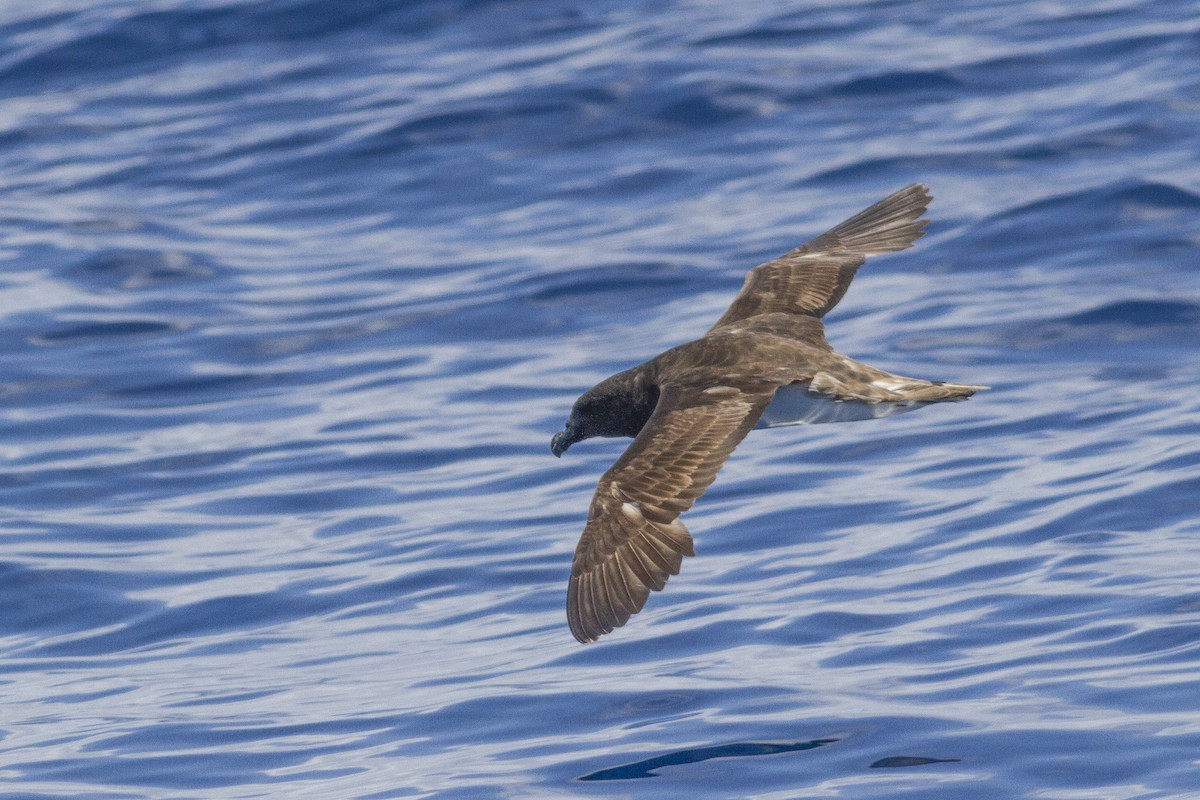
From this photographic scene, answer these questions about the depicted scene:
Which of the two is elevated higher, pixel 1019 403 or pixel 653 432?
pixel 653 432

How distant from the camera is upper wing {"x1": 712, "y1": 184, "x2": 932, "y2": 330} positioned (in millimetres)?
8328

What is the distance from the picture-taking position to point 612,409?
767cm

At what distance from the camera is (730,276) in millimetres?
12883

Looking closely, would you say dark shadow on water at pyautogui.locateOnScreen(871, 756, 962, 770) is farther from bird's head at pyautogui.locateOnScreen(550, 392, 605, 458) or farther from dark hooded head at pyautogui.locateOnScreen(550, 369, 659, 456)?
bird's head at pyautogui.locateOnScreen(550, 392, 605, 458)

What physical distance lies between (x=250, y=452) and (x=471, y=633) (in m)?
3.37

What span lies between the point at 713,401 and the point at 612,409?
915 millimetres

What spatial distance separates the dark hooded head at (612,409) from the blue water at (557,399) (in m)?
0.95

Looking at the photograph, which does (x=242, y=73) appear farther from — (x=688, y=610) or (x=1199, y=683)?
(x=1199, y=683)

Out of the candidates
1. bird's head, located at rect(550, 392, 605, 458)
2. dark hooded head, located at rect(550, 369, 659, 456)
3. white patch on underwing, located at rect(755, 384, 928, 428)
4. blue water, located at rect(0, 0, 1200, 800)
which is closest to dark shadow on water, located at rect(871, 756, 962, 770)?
blue water, located at rect(0, 0, 1200, 800)

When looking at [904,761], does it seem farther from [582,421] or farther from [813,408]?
[582,421]

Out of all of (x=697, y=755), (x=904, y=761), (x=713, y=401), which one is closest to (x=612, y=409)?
(x=713, y=401)

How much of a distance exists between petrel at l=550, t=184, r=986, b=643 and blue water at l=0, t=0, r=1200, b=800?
0.81 m

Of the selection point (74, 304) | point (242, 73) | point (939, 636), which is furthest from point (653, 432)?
point (242, 73)

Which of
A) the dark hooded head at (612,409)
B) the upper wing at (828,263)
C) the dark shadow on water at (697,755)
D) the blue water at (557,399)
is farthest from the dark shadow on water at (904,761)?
the upper wing at (828,263)
